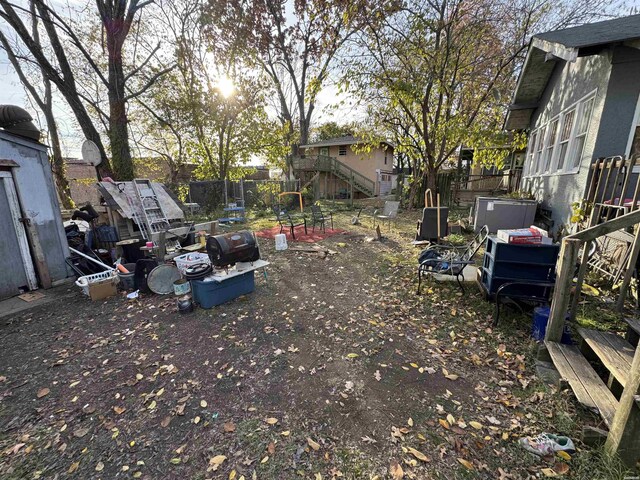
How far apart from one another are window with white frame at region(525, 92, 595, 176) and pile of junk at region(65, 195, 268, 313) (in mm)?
7470

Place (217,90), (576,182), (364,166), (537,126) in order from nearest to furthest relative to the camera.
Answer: (576,182) → (537,126) → (217,90) → (364,166)

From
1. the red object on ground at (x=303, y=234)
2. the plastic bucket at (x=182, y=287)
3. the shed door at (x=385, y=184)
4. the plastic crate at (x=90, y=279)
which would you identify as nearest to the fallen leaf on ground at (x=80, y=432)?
the plastic bucket at (x=182, y=287)

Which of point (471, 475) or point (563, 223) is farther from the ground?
point (563, 223)

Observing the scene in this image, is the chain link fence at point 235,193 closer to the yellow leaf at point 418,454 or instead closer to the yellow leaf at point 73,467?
the yellow leaf at point 73,467

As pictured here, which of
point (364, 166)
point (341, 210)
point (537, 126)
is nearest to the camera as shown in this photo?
point (537, 126)

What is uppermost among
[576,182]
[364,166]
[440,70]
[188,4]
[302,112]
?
[188,4]

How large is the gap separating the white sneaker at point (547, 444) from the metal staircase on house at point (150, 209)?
839 centimetres

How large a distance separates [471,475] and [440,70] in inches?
472

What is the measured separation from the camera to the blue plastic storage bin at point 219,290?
4.55m

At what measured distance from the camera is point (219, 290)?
15.4 ft

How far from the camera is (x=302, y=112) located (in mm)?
21562

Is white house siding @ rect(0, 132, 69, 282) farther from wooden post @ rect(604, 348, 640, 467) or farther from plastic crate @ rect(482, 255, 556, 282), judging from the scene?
wooden post @ rect(604, 348, 640, 467)

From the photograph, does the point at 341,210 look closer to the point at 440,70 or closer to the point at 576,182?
the point at 440,70

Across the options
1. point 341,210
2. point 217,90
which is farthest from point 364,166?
point 217,90
